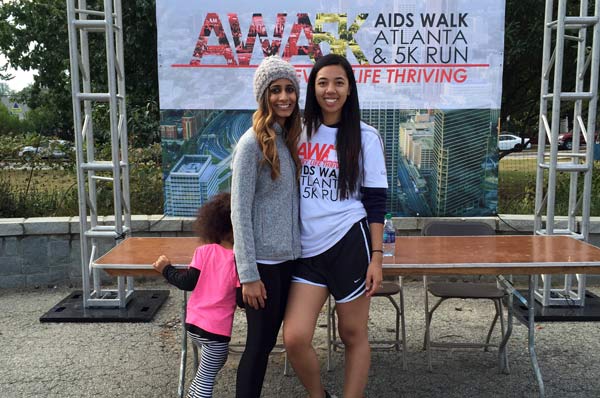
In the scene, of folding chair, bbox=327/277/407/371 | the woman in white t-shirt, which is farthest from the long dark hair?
folding chair, bbox=327/277/407/371

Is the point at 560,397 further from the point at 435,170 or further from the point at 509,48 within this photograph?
the point at 509,48

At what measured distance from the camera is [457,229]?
4180mm

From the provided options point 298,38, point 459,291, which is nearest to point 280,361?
point 459,291

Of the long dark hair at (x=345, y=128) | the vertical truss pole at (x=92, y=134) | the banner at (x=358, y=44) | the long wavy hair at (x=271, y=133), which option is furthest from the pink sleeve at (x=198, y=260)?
the banner at (x=358, y=44)

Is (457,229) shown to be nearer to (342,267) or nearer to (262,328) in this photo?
(342,267)

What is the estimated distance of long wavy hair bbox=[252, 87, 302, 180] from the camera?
97.3 inches

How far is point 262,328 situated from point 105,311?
9.12 ft

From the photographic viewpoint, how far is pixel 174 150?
570cm

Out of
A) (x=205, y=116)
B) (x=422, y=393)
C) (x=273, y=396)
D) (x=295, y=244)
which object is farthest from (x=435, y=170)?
(x=295, y=244)

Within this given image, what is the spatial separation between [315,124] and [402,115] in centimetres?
307

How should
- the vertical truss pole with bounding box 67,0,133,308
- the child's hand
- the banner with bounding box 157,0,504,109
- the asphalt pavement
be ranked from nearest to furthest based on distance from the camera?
the child's hand
the asphalt pavement
the vertical truss pole with bounding box 67,0,133,308
the banner with bounding box 157,0,504,109

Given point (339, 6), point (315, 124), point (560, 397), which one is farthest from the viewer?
point (339, 6)

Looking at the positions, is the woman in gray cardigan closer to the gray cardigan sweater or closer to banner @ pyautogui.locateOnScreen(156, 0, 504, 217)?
the gray cardigan sweater

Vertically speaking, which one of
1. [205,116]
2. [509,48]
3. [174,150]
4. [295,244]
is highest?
[509,48]
